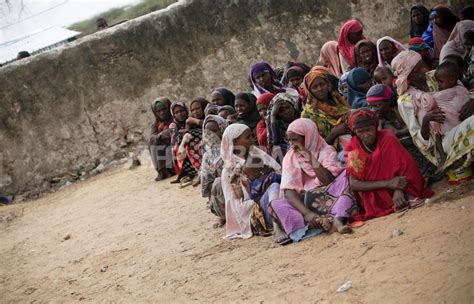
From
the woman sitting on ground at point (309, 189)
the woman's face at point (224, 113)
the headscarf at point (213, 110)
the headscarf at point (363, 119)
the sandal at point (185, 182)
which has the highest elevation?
the headscarf at point (213, 110)

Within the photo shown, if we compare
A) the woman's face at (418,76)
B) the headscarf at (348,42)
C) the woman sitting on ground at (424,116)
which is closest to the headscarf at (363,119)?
the woman sitting on ground at (424,116)

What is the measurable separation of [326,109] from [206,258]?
181 cm

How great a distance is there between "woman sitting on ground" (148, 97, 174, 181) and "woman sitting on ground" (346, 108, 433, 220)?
16.9 ft

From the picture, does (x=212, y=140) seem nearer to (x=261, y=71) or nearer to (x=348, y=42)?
(x=261, y=71)

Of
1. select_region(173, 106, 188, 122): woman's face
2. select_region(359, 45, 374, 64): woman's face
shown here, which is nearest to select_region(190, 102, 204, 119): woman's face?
select_region(173, 106, 188, 122): woman's face

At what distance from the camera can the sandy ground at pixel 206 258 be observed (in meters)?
3.55

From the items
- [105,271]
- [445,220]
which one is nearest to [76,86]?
[105,271]

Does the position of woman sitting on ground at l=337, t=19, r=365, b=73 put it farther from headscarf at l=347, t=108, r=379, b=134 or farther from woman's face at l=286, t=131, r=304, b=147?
headscarf at l=347, t=108, r=379, b=134

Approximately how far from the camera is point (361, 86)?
590cm

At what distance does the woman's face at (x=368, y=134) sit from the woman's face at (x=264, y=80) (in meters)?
2.62

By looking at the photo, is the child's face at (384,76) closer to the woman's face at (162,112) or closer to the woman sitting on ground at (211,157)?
the woman sitting on ground at (211,157)

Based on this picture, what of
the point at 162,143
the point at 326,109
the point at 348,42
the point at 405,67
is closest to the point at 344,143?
the point at 326,109

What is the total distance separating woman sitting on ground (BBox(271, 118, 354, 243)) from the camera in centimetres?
496

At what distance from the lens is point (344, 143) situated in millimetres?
5598
